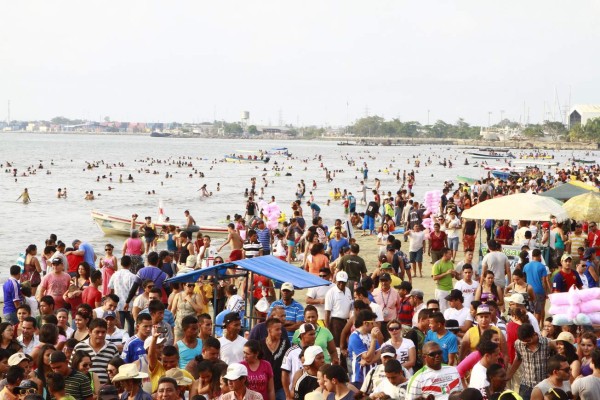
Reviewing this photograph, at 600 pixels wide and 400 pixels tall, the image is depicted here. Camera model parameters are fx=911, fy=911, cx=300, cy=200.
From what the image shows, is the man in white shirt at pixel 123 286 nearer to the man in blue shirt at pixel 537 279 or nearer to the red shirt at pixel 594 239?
the man in blue shirt at pixel 537 279

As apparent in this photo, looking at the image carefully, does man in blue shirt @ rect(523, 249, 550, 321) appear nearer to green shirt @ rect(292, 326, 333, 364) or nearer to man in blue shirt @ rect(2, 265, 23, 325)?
green shirt @ rect(292, 326, 333, 364)

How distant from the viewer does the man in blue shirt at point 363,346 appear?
870 centimetres

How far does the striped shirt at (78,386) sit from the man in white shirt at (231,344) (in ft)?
4.42

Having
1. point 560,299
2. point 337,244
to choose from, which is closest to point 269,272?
point 560,299

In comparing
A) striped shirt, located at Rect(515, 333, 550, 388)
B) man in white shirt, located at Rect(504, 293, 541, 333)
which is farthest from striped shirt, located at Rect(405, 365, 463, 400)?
man in white shirt, located at Rect(504, 293, 541, 333)

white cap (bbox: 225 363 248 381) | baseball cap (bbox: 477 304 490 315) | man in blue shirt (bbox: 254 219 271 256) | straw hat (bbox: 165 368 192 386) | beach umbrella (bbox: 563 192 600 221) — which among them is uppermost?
beach umbrella (bbox: 563 192 600 221)

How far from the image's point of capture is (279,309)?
916 cm

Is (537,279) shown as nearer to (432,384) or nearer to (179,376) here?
(432,384)

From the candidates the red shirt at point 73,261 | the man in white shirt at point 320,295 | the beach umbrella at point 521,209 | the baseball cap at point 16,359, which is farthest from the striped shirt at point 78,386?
the beach umbrella at point 521,209

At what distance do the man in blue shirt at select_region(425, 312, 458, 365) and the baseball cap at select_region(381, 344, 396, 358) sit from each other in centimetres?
101

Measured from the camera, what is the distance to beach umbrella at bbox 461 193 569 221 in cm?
1552

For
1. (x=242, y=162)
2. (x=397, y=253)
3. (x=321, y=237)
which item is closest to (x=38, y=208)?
(x=321, y=237)

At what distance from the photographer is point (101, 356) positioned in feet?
27.8

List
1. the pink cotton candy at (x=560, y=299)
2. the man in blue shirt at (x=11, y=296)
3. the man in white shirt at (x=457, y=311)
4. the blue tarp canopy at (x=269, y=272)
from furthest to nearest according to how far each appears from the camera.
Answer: the man in blue shirt at (x=11, y=296) < the blue tarp canopy at (x=269, y=272) < the man in white shirt at (x=457, y=311) < the pink cotton candy at (x=560, y=299)
